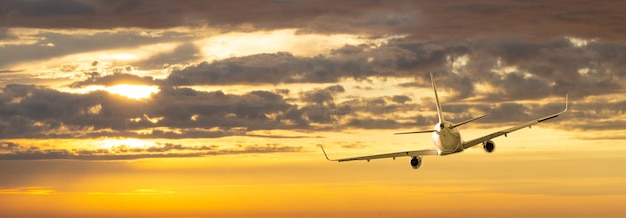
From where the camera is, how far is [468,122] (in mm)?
198375

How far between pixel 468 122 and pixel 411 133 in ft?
35.5

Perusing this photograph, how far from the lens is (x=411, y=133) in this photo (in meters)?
195
